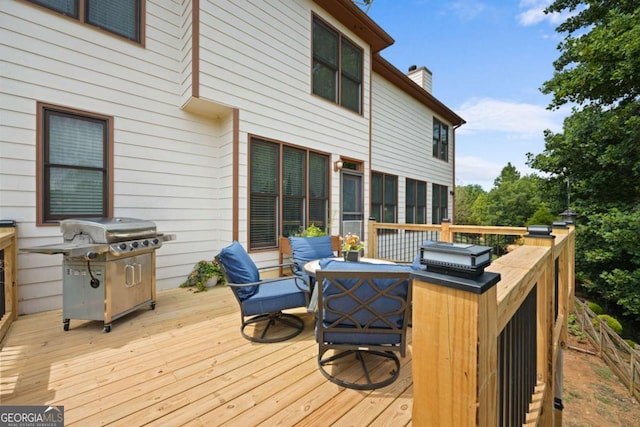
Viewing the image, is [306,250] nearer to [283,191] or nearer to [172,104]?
[283,191]

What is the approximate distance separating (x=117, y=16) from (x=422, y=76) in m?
9.13

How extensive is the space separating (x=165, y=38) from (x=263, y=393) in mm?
5265

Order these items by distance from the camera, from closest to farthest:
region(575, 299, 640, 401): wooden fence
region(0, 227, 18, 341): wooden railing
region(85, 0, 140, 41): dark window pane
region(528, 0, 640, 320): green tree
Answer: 1. region(0, 227, 18, 341): wooden railing
2. region(85, 0, 140, 41): dark window pane
3. region(575, 299, 640, 401): wooden fence
4. region(528, 0, 640, 320): green tree

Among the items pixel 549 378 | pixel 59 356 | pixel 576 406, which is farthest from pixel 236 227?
pixel 576 406

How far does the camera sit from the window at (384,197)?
25.0 ft

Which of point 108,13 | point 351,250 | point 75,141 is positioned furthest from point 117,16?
point 351,250

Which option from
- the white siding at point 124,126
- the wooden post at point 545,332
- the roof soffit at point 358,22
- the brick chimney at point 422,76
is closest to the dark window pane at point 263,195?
the white siding at point 124,126

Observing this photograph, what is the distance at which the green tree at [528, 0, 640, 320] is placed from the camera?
6418 millimetres

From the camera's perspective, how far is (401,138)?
859cm

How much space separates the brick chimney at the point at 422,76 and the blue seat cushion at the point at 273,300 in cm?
947

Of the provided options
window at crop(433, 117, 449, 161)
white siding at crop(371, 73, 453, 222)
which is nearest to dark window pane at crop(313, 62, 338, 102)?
white siding at crop(371, 73, 453, 222)

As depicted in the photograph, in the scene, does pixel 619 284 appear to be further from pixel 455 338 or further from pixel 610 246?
pixel 455 338

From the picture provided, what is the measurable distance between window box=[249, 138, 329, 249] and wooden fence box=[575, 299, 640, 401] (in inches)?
230

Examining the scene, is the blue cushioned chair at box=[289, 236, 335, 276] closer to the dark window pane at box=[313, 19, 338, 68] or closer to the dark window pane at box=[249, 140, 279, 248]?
the dark window pane at box=[249, 140, 279, 248]
